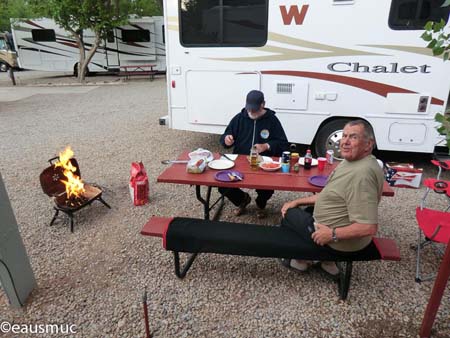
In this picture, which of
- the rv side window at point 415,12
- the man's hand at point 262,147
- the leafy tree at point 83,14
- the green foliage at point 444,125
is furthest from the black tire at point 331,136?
the leafy tree at point 83,14

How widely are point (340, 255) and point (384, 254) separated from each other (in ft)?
1.03

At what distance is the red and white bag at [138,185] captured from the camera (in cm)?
366

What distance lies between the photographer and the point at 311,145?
15.3ft

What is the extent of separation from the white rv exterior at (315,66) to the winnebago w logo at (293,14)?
0.01 m

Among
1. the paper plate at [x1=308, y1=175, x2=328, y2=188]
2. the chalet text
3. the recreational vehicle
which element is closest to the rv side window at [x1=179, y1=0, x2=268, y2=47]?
the chalet text

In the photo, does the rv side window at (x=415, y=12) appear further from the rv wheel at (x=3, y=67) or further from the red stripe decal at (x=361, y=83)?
the rv wheel at (x=3, y=67)

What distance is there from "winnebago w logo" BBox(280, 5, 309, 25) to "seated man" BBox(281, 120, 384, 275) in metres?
2.54

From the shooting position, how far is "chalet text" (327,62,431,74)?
388 centimetres

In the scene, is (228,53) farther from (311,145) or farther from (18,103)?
(18,103)

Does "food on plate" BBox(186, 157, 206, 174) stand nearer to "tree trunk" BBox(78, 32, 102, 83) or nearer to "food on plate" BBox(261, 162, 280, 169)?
"food on plate" BBox(261, 162, 280, 169)

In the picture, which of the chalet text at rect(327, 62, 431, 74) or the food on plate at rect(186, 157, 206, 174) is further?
the chalet text at rect(327, 62, 431, 74)

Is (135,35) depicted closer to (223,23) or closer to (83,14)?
(83,14)

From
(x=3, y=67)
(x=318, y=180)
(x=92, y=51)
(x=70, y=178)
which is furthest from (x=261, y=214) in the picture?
(x=3, y=67)

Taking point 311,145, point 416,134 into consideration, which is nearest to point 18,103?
point 311,145
